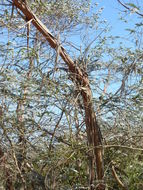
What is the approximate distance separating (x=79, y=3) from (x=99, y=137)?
1965 millimetres

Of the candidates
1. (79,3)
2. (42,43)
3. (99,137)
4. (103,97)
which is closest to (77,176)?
(99,137)

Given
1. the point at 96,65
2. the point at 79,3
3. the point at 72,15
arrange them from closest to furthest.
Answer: the point at 96,65, the point at 72,15, the point at 79,3

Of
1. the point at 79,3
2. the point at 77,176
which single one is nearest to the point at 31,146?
the point at 77,176

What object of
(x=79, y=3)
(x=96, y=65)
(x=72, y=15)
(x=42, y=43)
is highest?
(x=79, y=3)

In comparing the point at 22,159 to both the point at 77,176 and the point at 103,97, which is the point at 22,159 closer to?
the point at 77,176

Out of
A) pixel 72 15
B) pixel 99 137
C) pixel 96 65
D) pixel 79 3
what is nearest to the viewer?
pixel 99 137

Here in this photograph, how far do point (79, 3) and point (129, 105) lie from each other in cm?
181

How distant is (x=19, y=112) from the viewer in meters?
3.07

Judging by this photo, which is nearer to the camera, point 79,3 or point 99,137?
point 99,137

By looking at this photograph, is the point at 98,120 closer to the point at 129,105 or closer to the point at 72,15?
the point at 129,105

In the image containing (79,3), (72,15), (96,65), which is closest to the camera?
(96,65)

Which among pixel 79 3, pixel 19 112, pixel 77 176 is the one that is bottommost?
pixel 77 176

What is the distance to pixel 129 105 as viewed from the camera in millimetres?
3053

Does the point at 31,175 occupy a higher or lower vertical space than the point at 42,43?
lower
